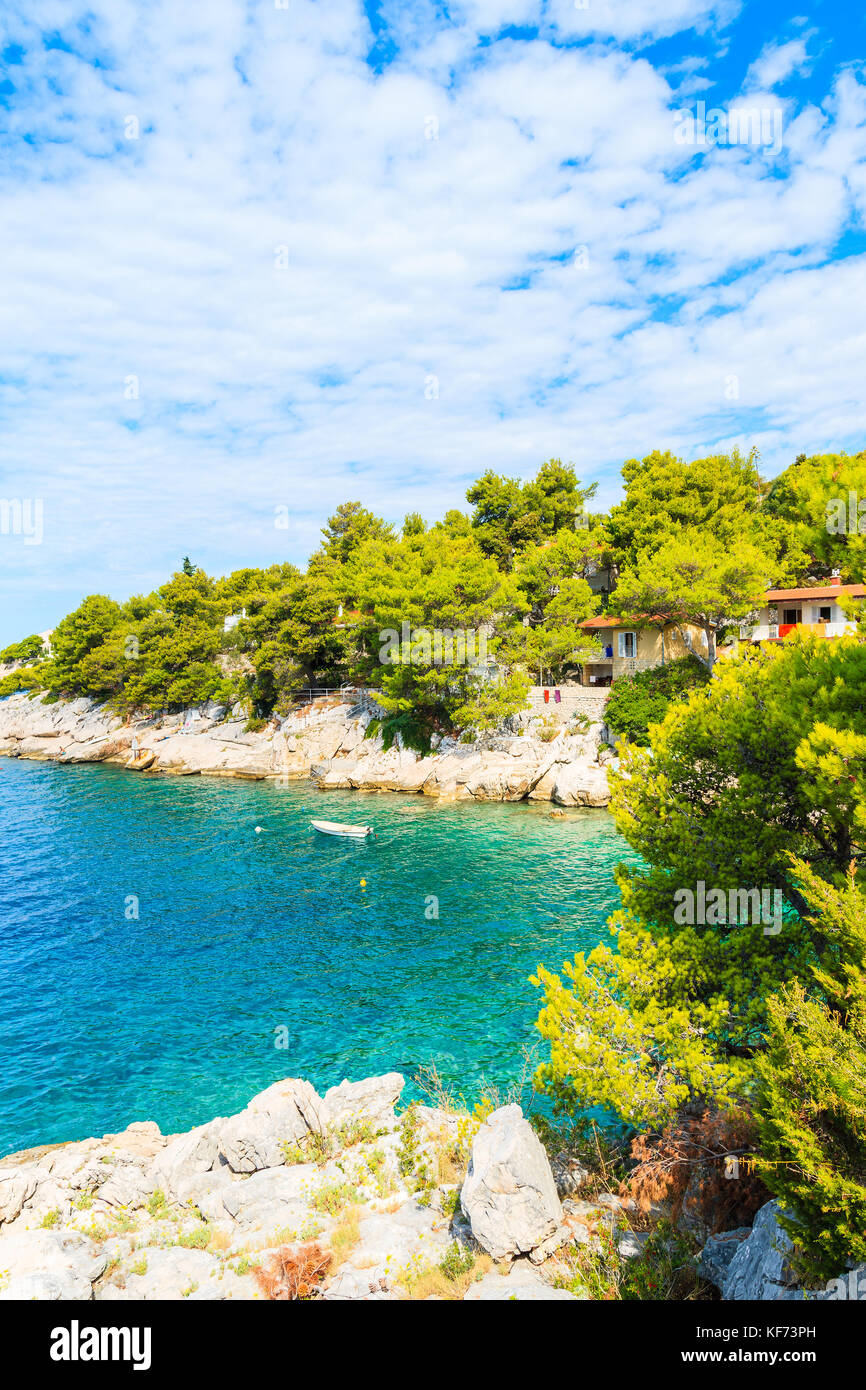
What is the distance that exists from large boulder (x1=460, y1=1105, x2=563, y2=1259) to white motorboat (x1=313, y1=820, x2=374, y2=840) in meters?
30.7

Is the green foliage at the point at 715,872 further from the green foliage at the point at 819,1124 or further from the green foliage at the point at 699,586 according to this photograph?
the green foliage at the point at 699,586

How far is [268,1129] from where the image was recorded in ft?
47.5

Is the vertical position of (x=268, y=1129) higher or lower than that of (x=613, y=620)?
lower

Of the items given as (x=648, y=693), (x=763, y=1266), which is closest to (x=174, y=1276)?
(x=763, y=1266)

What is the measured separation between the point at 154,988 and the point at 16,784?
51956mm

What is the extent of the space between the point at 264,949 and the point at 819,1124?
23.0 metres

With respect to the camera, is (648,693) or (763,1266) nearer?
(763,1266)

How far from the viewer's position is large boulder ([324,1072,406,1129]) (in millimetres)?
15664

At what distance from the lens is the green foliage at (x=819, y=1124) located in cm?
728

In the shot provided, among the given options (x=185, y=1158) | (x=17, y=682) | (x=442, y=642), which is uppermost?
(x=442, y=642)

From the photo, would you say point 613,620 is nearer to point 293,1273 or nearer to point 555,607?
point 555,607

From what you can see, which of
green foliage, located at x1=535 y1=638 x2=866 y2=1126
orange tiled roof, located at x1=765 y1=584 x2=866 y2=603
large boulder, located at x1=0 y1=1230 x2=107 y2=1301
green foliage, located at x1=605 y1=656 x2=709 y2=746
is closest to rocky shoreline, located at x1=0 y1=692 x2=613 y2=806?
green foliage, located at x1=605 y1=656 x2=709 y2=746
